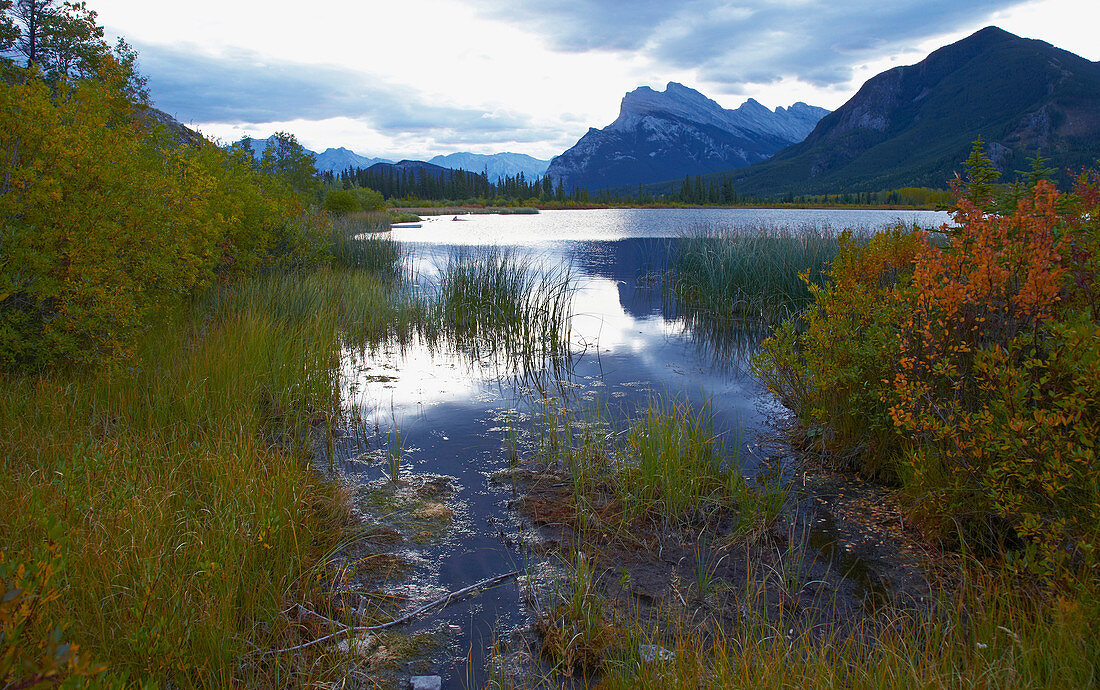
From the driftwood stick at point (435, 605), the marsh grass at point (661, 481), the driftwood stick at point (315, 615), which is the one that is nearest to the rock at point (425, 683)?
the driftwood stick at point (435, 605)

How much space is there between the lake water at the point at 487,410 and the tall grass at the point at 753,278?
1.08 m

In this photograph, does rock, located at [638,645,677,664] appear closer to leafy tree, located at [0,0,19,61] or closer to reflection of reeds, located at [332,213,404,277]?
reflection of reeds, located at [332,213,404,277]

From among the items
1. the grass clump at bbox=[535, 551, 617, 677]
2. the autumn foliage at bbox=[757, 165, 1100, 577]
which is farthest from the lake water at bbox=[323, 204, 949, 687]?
the autumn foliage at bbox=[757, 165, 1100, 577]

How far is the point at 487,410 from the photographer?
653 centimetres

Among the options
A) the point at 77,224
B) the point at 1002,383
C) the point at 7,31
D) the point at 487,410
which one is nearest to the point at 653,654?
the point at 1002,383

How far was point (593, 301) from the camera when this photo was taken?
46.1ft

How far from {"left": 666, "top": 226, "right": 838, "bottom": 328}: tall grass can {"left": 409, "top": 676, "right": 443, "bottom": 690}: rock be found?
956 centimetres

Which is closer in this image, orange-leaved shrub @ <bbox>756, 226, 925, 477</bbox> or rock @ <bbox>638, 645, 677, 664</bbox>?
rock @ <bbox>638, 645, 677, 664</bbox>

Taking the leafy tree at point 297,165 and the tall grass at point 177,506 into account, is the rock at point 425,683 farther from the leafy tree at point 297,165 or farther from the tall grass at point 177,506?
the leafy tree at point 297,165

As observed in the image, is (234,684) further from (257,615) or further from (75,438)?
(75,438)

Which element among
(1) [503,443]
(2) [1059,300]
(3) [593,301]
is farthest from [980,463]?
(3) [593,301]

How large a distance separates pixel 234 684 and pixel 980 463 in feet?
12.7

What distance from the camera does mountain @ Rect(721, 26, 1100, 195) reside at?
11500cm

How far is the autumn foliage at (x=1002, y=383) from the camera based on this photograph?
2676 millimetres
